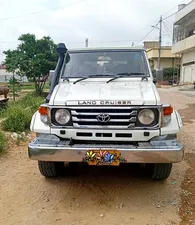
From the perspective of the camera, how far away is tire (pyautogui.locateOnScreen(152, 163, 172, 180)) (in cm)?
402

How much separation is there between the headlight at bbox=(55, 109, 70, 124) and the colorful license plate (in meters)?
0.54

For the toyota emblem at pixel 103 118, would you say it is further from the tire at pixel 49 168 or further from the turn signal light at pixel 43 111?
A: the tire at pixel 49 168

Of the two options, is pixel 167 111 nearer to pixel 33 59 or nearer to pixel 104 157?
pixel 104 157

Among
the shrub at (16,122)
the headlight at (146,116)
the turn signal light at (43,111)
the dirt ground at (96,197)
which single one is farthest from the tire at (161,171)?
the shrub at (16,122)

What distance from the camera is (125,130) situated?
11.9ft

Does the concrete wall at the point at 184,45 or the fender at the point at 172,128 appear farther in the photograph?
the concrete wall at the point at 184,45

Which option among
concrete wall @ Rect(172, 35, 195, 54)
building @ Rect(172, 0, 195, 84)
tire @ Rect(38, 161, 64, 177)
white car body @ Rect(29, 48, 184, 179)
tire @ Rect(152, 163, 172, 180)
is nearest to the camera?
white car body @ Rect(29, 48, 184, 179)

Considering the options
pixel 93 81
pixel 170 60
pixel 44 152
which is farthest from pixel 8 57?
pixel 170 60

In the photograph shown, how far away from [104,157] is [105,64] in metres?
2.04

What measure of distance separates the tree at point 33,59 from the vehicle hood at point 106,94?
40.7 feet

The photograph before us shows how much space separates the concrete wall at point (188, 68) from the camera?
32156mm

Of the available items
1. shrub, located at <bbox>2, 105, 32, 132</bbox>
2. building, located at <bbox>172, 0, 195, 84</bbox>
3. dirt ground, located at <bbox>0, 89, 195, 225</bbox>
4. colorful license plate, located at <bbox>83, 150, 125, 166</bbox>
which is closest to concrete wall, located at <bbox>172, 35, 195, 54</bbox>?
building, located at <bbox>172, 0, 195, 84</bbox>

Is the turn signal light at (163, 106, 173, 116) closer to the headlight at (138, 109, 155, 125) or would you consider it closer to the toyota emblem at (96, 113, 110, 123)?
the headlight at (138, 109, 155, 125)

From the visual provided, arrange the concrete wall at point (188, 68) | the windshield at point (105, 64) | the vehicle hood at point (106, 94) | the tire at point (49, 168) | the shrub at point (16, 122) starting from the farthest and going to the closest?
1. the concrete wall at point (188, 68)
2. the shrub at point (16, 122)
3. the windshield at point (105, 64)
4. the tire at point (49, 168)
5. the vehicle hood at point (106, 94)
